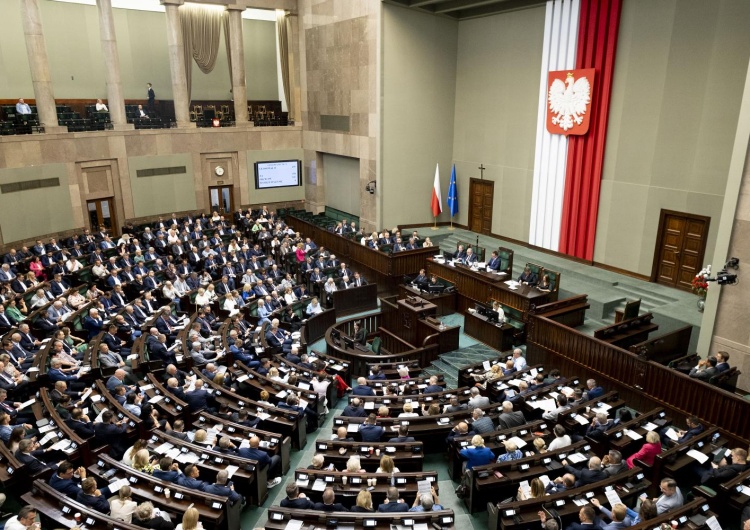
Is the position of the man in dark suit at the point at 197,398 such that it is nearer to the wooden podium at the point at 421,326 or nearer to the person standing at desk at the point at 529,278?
the wooden podium at the point at 421,326

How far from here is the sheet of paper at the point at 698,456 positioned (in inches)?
275

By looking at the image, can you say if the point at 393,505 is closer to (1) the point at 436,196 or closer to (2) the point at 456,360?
(2) the point at 456,360

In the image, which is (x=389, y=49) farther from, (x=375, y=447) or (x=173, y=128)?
(x=375, y=447)

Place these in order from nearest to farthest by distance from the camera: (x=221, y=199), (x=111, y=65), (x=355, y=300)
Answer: (x=355, y=300) < (x=111, y=65) < (x=221, y=199)

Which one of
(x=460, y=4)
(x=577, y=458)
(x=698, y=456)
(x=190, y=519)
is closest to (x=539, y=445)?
(x=577, y=458)

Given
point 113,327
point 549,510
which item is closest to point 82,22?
point 113,327

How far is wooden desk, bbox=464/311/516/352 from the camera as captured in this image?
1194 centimetres

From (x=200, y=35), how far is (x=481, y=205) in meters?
14.3

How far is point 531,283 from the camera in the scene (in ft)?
43.2

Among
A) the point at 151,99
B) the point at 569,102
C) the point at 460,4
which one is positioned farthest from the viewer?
the point at 151,99

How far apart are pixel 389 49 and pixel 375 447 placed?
1481 cm

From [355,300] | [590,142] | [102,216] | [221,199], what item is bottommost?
[355,300]

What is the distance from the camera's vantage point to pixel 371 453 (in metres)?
7.24

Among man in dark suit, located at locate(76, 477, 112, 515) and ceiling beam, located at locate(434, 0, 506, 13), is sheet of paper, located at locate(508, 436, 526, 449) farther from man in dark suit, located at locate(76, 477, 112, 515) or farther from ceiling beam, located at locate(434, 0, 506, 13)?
ceiling beam, located at locate(434, 0, 506, 13)
